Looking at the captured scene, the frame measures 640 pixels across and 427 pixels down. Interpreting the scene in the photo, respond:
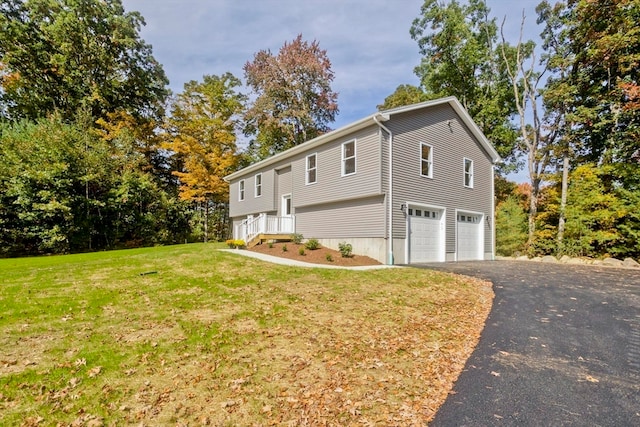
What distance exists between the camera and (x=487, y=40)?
22750mm

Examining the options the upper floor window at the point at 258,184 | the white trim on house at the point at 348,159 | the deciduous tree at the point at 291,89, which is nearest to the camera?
the white trim on house at the point at 348,159

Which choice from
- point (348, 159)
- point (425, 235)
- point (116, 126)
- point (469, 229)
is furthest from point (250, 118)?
point (469, 229)

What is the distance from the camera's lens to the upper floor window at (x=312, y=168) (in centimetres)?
1498

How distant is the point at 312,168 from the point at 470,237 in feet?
28.1

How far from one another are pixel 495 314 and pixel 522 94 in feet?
74.4

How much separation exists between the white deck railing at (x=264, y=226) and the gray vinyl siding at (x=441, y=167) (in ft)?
20.7

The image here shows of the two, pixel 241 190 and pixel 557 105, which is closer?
pixel 557 105

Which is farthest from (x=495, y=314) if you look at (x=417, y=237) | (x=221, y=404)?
(x=417, y=237)

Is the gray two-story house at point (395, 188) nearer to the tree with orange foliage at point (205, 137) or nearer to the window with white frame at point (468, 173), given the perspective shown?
the window with white frame at point (468, 173)

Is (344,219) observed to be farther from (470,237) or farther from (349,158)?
(470,237)

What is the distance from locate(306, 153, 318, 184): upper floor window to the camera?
15.0 m

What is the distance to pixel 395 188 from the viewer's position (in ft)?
39.4

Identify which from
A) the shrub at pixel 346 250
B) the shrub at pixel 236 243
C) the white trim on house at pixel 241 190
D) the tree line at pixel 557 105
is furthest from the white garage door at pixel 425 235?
the white trim on house at pixel 241 190

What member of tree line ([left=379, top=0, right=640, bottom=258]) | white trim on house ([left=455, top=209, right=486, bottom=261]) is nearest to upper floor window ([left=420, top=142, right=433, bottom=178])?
white trim on house ([left=455, top=209, right=486, bottom=261])
